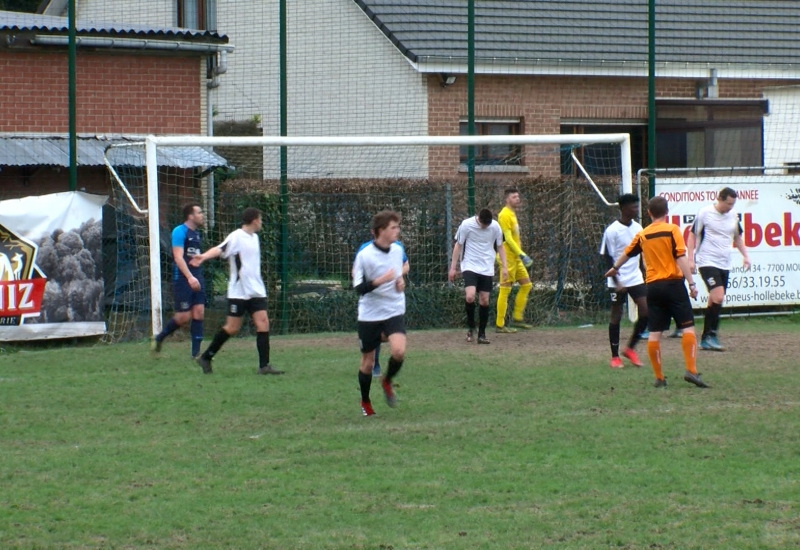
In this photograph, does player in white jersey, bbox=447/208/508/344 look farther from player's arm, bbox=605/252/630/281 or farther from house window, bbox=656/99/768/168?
house window, bbox=656/99/768/168

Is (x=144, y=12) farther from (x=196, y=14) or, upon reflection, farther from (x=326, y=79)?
(x=326, y=79)

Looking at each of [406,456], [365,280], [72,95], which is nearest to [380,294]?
[365,280]

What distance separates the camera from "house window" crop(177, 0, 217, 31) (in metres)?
21.4

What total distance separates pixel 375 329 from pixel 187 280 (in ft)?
11.9

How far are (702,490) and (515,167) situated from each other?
12515 millimetres

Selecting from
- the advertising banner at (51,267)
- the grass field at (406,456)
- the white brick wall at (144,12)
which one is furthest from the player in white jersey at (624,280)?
the white brick wall at (144,12)

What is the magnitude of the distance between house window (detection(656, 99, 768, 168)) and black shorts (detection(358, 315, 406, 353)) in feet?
43.6

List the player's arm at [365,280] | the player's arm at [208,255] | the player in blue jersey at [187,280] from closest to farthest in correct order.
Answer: the player's arm at [365,280]
the player's arm at [208,255]
the player in blue jersey at [187,280]

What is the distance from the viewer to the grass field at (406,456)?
19.3ft

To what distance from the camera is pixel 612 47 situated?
21.3 meters

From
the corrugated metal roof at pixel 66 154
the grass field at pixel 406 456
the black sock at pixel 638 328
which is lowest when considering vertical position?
the grass field at pixel 406 456

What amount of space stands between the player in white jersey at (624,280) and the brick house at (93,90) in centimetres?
731

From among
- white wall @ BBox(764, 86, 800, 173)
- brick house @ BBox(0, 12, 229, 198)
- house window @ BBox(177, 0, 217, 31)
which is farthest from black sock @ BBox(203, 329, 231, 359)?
white wall @ BBox(764, 86, 800, 173)

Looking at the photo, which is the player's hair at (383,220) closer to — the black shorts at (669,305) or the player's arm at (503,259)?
the black shorts at (669,305)
